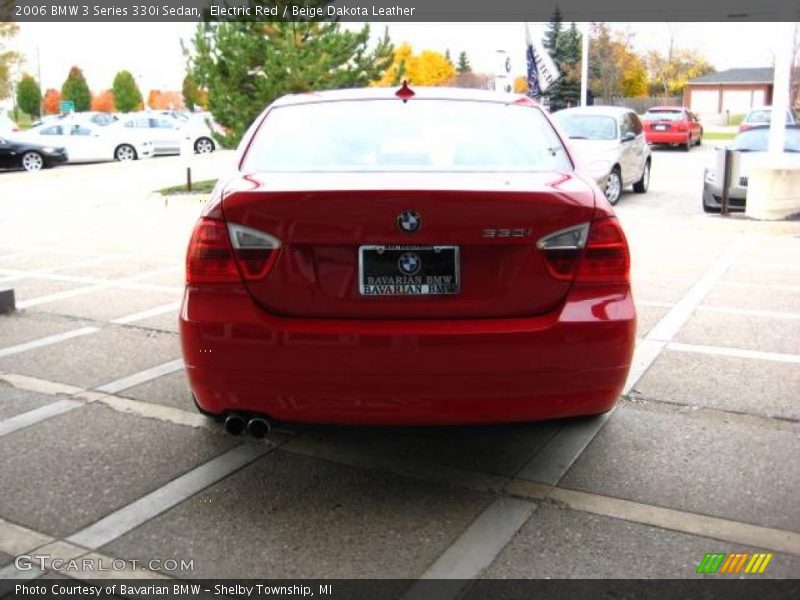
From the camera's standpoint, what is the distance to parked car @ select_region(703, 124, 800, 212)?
40.5 ft

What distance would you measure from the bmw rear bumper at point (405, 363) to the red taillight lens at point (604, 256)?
0.06 m

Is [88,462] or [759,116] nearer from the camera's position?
[88,462]

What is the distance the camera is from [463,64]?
11269 cm

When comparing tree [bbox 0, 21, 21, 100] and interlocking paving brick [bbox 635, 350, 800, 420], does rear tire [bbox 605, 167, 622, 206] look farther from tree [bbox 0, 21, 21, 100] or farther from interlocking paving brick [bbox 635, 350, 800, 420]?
tree [bbox 0, 21, 21, 100]

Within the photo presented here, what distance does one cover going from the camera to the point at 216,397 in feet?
10.9

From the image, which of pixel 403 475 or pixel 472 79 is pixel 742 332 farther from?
pixel 472 79

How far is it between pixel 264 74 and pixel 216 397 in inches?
576

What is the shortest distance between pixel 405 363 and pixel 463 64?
114 m

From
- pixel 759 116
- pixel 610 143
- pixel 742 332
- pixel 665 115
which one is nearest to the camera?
pixel 742 332

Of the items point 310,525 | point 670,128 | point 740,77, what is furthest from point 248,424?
point 740,77

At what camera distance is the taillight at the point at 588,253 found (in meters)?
3.28

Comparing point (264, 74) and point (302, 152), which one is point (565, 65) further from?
point (302, 152)

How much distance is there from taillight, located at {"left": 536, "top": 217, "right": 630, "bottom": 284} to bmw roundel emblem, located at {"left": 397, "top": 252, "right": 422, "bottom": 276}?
463 mm

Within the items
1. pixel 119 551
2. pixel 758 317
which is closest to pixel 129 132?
pixel 758 317
